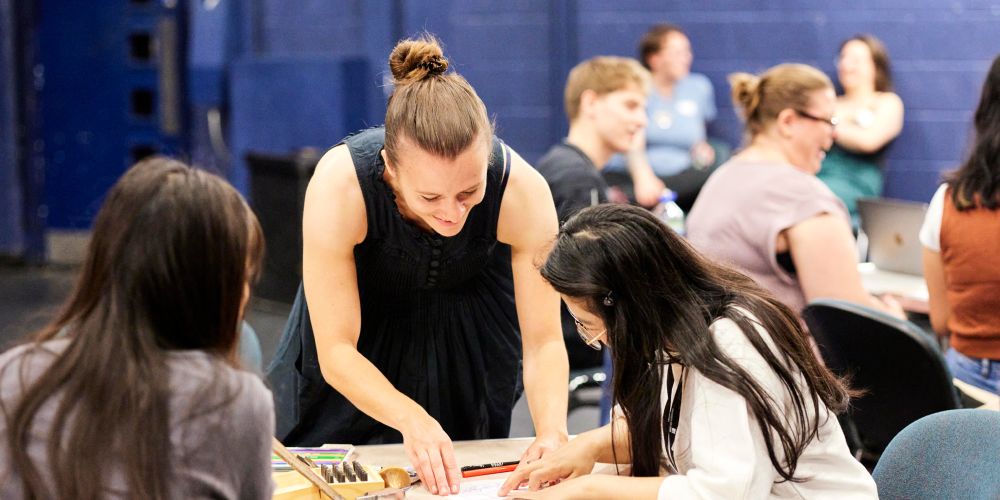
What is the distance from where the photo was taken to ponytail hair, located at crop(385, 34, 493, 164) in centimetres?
192

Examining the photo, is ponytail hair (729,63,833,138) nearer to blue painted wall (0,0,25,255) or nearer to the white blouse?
the white blouse

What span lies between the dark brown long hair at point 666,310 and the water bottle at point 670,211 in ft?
6.30

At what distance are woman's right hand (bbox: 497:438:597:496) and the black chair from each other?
0.94 m

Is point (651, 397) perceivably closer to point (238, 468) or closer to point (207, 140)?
point (238, 468)

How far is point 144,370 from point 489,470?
31.7 inches

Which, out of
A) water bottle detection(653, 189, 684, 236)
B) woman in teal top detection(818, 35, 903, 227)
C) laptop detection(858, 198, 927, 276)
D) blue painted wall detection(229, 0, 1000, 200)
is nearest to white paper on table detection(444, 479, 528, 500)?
water bottle detection(653, 189, 684, 236)

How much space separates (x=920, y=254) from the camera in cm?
389

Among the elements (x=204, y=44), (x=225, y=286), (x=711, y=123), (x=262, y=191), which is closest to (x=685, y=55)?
(x=711, y=123)

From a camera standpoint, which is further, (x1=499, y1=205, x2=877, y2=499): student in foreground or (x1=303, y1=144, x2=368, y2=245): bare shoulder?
(x1=303, y1=144, x2=368, y2=245): bare shoulder

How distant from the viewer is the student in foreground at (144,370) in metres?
1.29

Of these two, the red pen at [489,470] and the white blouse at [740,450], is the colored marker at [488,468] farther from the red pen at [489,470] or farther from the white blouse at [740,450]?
the white blouse at [740,450]

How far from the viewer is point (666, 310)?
168 centimetres

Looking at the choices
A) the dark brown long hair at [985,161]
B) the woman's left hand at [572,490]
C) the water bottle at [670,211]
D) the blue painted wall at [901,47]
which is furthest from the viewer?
the blue painted wall at [901,47]

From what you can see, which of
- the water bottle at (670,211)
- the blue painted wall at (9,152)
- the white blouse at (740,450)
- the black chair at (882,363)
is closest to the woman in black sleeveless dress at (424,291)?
the white blouse at (740,450)
